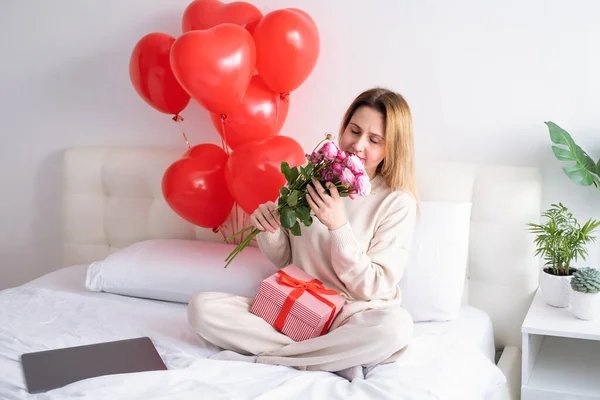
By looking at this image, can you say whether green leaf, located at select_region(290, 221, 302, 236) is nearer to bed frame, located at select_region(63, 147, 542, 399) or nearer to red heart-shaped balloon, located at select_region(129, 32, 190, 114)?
bed frame, located at select_region(63, 147, 542, 399)

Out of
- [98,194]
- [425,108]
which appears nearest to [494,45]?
[425,108]

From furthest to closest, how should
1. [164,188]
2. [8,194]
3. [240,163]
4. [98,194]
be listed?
[8,194] < [98,194] < [164,188] < [240,163]

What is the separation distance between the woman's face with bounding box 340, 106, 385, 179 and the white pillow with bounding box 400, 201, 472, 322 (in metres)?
0.33

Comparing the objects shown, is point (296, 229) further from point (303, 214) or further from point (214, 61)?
point (214, 61)

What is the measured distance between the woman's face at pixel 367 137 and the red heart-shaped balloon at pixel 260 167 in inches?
9.7

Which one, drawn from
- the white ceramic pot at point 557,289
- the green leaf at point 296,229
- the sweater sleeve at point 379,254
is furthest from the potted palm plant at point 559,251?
the green leaf at point 296,229

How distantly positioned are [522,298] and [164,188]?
126cm

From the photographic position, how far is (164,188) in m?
2.57

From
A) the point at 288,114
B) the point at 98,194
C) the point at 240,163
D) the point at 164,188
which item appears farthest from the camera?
the point at 98,194

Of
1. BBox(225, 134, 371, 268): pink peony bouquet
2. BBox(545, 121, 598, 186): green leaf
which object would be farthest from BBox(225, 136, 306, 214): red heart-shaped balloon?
BBox(545, 121, 598, 186): green leaf

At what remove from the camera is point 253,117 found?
245 centimetres

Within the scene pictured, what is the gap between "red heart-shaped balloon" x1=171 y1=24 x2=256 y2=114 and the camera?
221 centimetres

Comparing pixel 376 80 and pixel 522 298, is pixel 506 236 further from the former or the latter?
pixel 376 80

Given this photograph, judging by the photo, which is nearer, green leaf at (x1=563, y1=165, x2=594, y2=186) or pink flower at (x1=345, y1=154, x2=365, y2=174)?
pink flower at (x1=345, y1=154, x2=365, y2=174)
